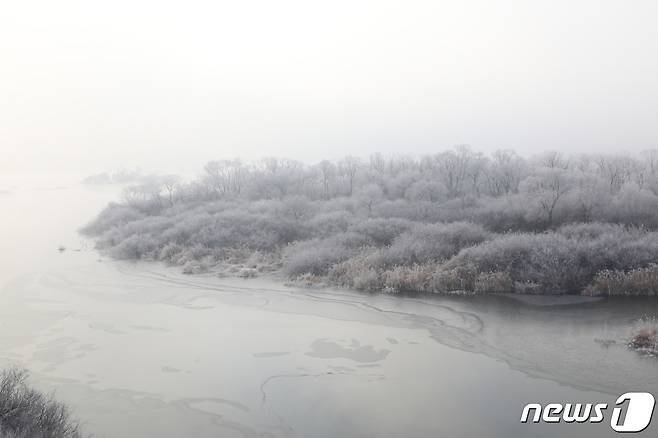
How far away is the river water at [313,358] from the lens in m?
9.66

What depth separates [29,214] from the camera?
50000 millimetres

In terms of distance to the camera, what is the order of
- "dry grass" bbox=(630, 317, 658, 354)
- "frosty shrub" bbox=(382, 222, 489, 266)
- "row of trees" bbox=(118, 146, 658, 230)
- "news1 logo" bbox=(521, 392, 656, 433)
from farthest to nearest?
"row of trees" bbox=(118, 146, 658, 230) < "frosty shrub" bbox=(382, 222, 489, 266) < "dry grass" bbox=(630, 317, 658, 354) < "news1 logo" bbox=(521, 392, 656, 433)

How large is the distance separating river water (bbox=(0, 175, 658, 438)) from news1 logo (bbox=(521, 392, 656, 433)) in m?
0.19

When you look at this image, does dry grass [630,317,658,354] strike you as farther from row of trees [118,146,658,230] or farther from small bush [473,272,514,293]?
row of trees [118,146,658,230]

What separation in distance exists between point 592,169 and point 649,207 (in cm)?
1765

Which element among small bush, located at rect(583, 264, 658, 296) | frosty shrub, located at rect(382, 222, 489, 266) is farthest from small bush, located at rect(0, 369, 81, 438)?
small bush, located at rect(583, 264, 658, 296)

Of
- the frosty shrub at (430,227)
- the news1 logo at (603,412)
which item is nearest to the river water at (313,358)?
the news1 logo at (603,412)

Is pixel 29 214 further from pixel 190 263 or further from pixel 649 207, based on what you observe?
pixel 649 207

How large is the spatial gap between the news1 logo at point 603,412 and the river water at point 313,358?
0.63ft

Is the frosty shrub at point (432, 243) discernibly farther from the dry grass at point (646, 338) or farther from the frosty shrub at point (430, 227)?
the dry grass at point (646, 338)

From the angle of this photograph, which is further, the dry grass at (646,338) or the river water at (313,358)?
the dry grass at (646,338)

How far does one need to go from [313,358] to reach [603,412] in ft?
21.2

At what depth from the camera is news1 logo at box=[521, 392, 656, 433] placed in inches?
354

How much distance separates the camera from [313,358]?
41.7 feet
